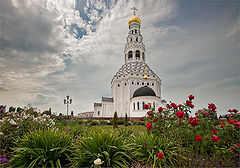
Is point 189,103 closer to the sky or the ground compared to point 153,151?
closer to the sky

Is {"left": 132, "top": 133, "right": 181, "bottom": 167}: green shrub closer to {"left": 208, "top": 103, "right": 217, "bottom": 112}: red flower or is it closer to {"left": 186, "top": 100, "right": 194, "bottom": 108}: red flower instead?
{"left": 186, "top": 100, "right": 194, "bottom": 108}: red flower

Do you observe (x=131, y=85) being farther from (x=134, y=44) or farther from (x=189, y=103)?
(x=189, y=103)

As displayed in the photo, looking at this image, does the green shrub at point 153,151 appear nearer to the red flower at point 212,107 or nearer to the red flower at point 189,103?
the red flower at point 189,103

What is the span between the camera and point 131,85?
33.5m

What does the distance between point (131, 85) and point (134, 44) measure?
1522 cm

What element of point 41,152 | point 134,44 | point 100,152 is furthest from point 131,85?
point 41,152

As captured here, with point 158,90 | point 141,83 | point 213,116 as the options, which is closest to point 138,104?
point 141,83

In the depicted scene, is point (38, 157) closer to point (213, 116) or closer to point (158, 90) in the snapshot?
point (213, 116)

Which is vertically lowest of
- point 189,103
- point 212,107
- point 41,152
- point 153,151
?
point 153,151

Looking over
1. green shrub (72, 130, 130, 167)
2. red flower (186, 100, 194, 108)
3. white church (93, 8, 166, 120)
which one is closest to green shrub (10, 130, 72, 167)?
green shrub (72, 130, 130, 167)

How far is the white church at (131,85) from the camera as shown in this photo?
97.5 ft

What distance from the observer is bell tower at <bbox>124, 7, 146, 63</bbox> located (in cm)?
3969

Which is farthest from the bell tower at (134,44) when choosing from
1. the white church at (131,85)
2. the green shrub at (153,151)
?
the green shrub at (153,151)

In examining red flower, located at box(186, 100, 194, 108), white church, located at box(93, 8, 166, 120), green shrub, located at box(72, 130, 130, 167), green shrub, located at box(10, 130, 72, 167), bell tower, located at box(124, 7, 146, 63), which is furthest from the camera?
bell tower, located at box(124, 7, 146, 63)
